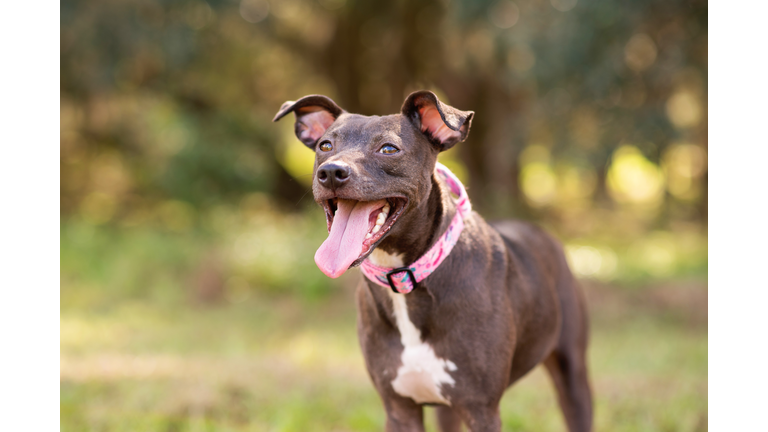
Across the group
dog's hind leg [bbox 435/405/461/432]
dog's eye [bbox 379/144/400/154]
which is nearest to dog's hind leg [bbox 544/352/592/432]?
dog's hind leg [bbox 435/405/461/432]

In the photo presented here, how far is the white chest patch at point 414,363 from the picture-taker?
116 inches

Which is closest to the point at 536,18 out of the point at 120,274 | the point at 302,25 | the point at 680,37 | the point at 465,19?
the point at 465,19

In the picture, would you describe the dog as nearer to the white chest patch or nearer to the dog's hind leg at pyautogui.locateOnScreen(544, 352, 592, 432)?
the white chest patch

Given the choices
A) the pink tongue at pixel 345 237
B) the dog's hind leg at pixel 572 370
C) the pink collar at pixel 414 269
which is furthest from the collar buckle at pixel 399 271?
the dog's hind leg at pixel 572 370

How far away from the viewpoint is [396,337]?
120 inches

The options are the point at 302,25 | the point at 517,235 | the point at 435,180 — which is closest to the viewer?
the point at 435,180

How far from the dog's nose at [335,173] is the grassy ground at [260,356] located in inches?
100

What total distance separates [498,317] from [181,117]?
11133mm

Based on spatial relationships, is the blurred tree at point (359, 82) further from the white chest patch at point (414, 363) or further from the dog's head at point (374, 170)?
the white chest patch at point (414, 363)

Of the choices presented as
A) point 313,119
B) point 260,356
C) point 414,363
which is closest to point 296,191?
point 260,356

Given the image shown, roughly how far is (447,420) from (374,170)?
75.8 inches

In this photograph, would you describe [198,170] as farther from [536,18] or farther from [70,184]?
[536,18]

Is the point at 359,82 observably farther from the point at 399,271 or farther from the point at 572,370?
the point at 399,271

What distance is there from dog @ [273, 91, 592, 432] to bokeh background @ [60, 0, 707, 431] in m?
1.78
